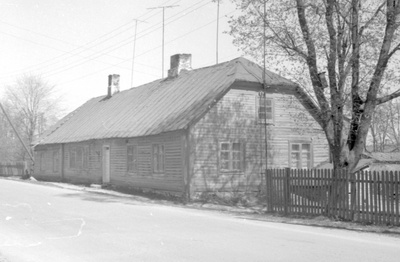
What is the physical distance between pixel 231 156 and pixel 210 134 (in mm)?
1547

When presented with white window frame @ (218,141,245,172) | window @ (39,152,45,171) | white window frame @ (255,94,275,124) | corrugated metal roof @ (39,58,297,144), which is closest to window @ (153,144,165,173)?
corrugated metal roof @ (39,58,297,144)

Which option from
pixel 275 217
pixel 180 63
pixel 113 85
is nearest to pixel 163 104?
pixel 180 63

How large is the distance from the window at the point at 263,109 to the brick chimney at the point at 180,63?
25.5 feet

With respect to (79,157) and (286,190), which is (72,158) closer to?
(79,157)

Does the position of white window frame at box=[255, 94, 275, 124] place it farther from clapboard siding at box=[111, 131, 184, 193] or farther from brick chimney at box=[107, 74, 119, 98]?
brick chimney at box=[107, 74, 119, 98]

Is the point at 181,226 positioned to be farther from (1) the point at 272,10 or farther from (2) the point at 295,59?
(1) the point at 272,10

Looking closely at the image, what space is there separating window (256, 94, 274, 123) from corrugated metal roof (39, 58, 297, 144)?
33.6 inches

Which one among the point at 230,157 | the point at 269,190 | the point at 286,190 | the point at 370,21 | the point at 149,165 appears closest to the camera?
the point at 370,21

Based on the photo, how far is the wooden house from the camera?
20484 millimetres

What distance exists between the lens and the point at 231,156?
70.2 ft

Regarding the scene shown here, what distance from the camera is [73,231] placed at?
10219 mm

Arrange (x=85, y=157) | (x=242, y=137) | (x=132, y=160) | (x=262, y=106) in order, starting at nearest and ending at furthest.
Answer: (x=242, y=137)
(x=262, y=106)
(x=132, y=160)
(x=85, y=157)

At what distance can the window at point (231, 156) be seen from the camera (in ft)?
69.5

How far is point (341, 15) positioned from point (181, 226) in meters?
8.32
